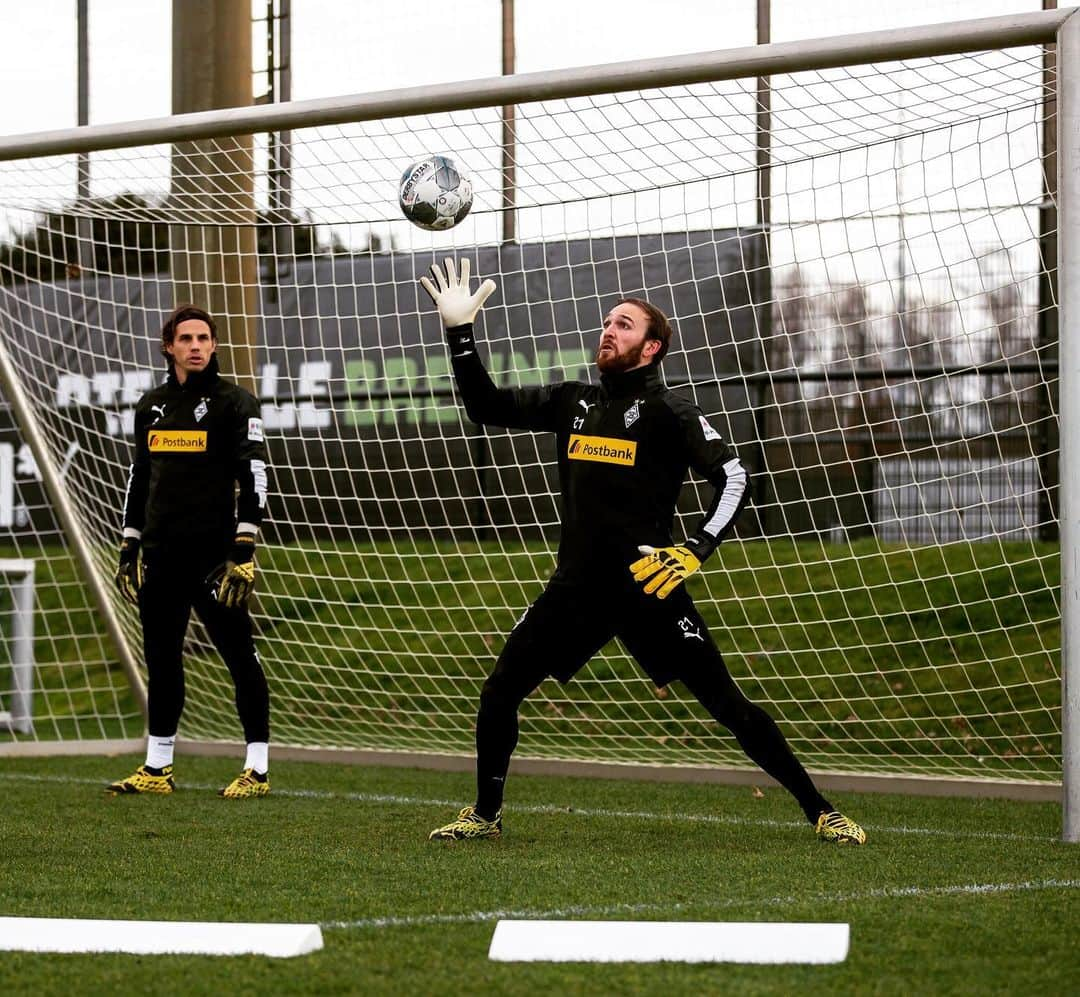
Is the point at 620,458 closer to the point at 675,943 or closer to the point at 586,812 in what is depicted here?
the point at 586,812

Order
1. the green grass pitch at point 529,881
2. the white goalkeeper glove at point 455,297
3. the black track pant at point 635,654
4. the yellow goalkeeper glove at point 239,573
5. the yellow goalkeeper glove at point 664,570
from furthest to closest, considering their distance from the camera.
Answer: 1. the yellow goalkeeper glove at point 239,573
2. the white goalkeeper glove at point 455,297
3. the black track pant at point 635,654
4. the yellow goalkeeper glove at point 664,570
5. the green grass pitch at point 529,881

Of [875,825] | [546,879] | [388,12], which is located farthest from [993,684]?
[388,12]

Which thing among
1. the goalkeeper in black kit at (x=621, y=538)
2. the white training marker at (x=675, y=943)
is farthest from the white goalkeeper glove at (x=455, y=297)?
the white training marker at (x=675, y=943)

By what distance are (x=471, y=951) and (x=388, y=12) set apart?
11.3 m

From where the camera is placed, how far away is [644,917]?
3455mm

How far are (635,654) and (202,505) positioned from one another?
2.06 meters

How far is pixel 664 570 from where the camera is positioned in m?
4.42

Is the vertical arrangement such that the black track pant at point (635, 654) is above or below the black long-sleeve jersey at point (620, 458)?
below

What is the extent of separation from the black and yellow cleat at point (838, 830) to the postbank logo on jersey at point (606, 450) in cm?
126

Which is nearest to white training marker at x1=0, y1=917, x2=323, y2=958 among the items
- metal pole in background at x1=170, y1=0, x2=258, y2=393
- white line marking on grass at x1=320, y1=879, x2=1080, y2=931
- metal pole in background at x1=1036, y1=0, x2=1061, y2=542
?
white line marking on grass at x1=320, y1=879, x2=1080, y2=931

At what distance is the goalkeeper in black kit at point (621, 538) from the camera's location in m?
4.60

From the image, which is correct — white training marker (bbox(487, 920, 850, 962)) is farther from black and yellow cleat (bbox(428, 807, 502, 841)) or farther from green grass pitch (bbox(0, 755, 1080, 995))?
black and yellow cleat (bbox(428, 807, 502, 841))

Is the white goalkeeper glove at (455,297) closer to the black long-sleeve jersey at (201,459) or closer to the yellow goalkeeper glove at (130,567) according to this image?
the black long-sleeve jersey at (201,459)

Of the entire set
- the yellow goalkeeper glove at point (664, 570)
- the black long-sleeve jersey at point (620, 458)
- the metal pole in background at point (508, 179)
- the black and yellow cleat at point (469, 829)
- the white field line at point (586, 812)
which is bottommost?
the white field line at point (586, 812)
